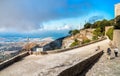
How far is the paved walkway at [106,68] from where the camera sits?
13953 mm

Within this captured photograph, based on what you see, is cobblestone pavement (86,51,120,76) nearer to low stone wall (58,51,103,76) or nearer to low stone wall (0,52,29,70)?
low stone wall (58,51,103,76)

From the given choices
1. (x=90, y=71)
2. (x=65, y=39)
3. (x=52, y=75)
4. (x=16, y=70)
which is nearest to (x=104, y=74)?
(x=90, y=71)

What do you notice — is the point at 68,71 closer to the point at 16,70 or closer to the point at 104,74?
the point at 104,74

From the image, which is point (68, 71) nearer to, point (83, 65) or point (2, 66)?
point (83, 65)

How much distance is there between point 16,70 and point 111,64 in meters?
7.20

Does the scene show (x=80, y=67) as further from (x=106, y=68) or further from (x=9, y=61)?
(x=9, y=61)

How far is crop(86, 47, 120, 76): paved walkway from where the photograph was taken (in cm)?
1395

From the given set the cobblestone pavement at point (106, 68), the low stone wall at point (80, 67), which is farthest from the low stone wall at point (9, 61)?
the cobblestone pavement at point (106, 68)

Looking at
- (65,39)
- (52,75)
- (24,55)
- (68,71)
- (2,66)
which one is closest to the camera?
(52,75)

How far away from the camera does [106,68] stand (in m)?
15.2

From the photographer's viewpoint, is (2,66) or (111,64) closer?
(111,64)

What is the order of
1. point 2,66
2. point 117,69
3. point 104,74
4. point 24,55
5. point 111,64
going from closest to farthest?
point 104,74
point 117,69
point 111,64
point 2,66
point 24,55

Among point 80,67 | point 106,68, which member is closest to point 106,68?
point 106,68

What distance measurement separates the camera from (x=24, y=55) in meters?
23.2
